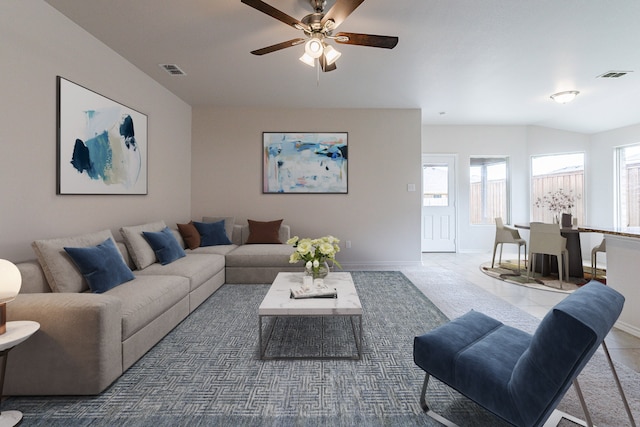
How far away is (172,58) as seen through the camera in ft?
11.0

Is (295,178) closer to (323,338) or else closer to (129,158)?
(129,158)

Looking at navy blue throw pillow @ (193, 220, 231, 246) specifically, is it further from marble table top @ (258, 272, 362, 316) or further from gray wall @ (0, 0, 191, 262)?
marble table top @ (258, 272, 362, 316)

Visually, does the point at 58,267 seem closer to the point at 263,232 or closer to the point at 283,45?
the point at 283,45

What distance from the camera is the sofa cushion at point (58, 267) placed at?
2.14 meters

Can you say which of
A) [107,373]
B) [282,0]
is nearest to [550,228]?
[282,0]

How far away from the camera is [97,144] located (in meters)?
2.99

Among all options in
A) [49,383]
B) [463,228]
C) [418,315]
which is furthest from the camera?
[463,228]

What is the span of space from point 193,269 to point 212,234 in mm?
1370

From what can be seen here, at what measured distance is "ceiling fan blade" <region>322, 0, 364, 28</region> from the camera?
1928 mm

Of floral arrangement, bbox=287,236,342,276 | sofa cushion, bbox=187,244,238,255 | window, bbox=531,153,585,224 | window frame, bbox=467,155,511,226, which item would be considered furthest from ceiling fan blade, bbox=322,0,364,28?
window, bbox=531,153,585,224

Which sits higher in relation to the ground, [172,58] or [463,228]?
[172,58]

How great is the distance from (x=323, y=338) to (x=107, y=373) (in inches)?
59.0

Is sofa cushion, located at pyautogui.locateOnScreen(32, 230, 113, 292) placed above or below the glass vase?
above

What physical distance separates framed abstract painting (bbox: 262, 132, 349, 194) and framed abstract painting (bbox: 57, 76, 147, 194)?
189cm
